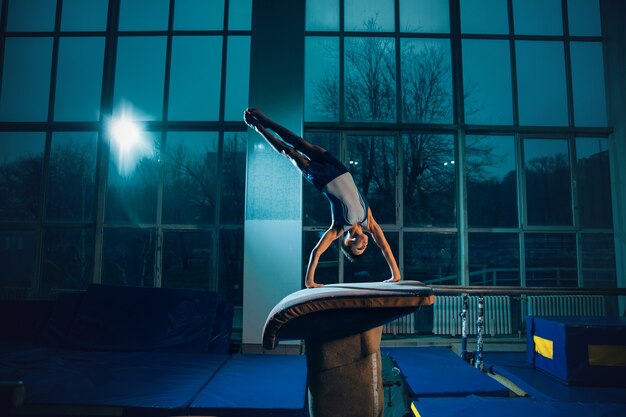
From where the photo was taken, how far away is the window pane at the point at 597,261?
16.5ft

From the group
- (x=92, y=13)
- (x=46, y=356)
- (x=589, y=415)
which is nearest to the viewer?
(x=589, y=415)

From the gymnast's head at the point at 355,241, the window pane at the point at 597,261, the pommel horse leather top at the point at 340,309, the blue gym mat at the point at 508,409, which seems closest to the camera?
the pommel horse leather top at the point at 340,309

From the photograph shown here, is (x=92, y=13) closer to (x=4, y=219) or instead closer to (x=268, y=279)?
(x=4, y=219)

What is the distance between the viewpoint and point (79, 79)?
543 cm

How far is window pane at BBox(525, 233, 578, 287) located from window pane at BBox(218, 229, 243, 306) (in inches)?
164

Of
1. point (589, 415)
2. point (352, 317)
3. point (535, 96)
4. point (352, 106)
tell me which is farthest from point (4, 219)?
point (535, 96)

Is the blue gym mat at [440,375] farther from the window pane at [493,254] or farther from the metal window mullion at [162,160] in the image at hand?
the metal window mullion at [162,160]

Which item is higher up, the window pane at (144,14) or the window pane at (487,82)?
the window pane at (144,14)

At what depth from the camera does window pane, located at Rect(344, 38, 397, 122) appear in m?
5.19

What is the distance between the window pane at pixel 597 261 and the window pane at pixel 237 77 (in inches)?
211

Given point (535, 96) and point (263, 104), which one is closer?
point (263, 104)

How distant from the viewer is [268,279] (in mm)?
4312

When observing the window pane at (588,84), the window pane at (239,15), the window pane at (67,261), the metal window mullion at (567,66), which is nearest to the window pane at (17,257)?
the window pane at (67,261)

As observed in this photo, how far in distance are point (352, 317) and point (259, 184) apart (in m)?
3.26
